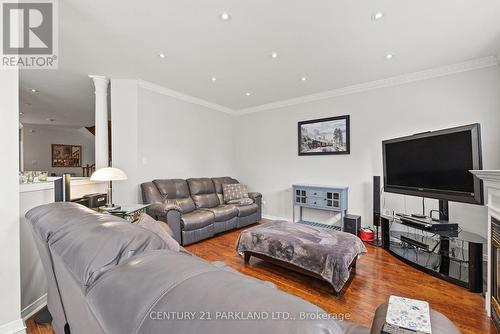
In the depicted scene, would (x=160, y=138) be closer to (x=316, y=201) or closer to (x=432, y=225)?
(x=316, y=201)

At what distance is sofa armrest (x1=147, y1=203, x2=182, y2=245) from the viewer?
306 centimetres

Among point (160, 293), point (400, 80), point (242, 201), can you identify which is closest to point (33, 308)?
point (160, 293)

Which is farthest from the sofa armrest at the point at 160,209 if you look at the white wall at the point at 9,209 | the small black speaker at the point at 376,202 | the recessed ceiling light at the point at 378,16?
the recessed ceiling light at the point at 378,16

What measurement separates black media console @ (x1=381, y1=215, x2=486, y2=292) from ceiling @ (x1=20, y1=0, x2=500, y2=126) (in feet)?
6.96

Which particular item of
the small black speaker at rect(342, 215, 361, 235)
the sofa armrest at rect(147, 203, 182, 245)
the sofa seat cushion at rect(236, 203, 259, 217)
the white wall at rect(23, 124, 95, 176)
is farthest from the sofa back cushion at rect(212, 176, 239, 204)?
the white wall at rect(23, 124, 95, 176)

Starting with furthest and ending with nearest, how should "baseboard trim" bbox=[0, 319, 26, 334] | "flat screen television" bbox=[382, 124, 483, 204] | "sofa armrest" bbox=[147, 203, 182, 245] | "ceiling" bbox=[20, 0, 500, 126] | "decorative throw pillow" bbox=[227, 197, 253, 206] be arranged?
"decorative throw pillow" bbox=[227, 197, 253, 206] < "sofa armrest" bbox=[147, 203, 182, 245] < "flat screen television" bbox=[382, 124, 483, 204] < "ceiling" bbox=[20, 0, 500, 126] < "baseboard trim" bbox=[0, 319, 26, 334]

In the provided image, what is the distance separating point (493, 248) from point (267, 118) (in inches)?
160

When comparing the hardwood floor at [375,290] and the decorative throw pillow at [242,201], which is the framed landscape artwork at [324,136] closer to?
the decorative throw pillow at [242,201]

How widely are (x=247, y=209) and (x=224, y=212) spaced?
1.95ft

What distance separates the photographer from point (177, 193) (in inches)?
153

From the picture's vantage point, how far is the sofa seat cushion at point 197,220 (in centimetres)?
324

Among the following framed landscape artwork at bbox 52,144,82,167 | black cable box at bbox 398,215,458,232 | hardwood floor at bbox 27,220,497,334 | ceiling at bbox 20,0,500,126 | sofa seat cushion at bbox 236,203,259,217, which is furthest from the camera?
framed landscape artwork at bbox 52,144,82,167

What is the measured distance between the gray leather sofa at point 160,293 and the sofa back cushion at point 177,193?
9.77ft

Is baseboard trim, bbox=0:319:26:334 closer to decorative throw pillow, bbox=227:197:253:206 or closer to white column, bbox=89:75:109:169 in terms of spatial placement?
white column, bbox=89:75:109:169
